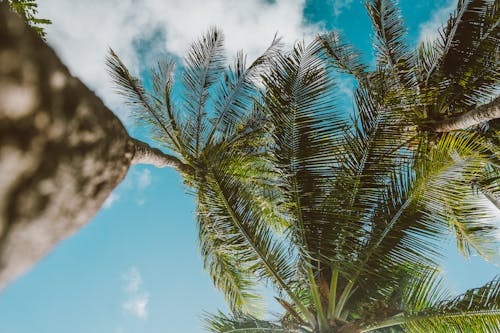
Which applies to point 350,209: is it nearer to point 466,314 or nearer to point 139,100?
point 466,314

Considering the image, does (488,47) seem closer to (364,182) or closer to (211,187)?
(364,182)

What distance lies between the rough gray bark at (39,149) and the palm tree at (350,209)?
312 cm

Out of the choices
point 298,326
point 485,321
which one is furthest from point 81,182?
point 485,321

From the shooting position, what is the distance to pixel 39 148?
107 centimetres

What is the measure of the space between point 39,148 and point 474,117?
17.0 ft

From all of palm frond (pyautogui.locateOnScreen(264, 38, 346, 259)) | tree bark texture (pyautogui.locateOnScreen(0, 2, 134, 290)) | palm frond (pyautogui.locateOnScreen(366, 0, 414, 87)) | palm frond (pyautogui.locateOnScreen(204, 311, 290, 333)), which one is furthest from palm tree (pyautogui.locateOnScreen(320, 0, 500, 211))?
tree bark texture (pyautogui.locateOnScreen(0, 2, 134, 290))

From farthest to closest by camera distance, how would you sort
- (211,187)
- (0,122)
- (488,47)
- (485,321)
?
1. (488,47)
2. (211,187)
3. (485,321)
4. (0,122)

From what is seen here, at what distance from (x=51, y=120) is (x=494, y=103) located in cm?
496

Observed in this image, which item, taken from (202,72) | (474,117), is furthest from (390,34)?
(202,72)

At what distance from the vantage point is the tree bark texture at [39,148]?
973mm

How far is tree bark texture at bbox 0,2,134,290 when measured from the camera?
97 centimetres

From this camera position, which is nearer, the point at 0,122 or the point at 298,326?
the point at 0,122

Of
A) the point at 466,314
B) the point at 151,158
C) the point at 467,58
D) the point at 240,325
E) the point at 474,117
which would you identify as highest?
the point at 467,58

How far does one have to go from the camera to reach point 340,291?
520 cm
